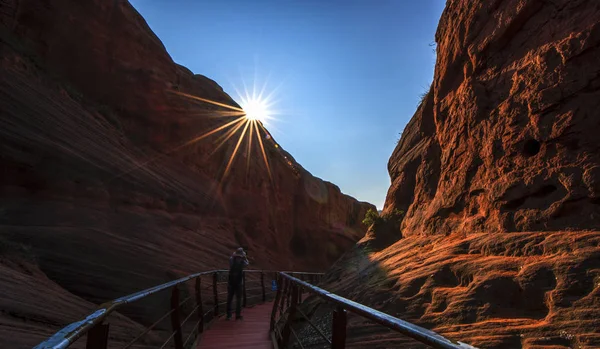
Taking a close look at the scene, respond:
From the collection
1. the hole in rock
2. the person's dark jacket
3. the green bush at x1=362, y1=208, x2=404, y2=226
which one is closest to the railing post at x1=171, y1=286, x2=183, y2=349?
the person's dark jacket

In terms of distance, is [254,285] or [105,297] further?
[254,285]

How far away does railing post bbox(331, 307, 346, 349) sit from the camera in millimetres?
2338

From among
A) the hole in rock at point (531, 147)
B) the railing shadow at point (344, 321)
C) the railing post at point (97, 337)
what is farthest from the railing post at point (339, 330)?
the hole in rock at point (531, 147)

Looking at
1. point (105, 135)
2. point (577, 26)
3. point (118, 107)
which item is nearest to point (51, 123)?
point (105, 135)

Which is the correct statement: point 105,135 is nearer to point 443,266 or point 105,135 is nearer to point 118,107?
point 118,107

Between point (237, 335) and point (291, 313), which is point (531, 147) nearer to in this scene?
point (291, 313)

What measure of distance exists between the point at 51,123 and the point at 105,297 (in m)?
7.71

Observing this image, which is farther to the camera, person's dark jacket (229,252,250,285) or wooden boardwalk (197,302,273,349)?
person's dark jacket (229,252,250,285)

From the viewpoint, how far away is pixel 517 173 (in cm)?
679

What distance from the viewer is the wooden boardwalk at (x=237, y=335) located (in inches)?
229

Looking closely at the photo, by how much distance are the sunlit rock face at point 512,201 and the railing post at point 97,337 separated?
4.12 m

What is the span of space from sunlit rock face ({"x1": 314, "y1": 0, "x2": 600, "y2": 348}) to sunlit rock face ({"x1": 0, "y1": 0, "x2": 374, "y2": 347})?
518 centimetres

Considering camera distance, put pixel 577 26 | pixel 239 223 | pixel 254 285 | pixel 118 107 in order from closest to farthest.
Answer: pixel 577 26 < pixel 254 285 < pixel 118 107 < pixel 239 223

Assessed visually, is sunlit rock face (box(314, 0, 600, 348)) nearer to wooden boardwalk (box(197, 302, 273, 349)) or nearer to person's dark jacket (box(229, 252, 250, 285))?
wooden boardwalk (box(197, 302, 273, 349))
